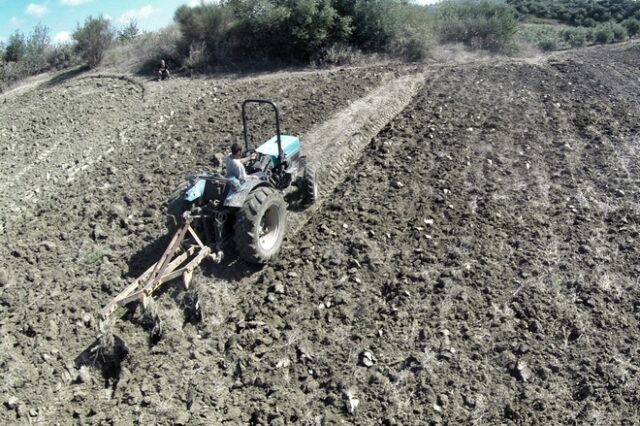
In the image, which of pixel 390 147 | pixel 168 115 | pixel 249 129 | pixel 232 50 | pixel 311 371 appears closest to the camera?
pixel 311 371

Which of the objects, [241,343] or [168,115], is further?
[168,115]

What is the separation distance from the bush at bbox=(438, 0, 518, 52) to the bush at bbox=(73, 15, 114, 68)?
1101cm

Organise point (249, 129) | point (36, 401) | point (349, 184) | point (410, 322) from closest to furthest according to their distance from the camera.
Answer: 1. point (36, 401)
2. point (410, 322)
3. point (349, 184)
4. point (249, 129)

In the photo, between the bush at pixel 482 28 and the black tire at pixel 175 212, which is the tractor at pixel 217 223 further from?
the bush at pixel 482 28

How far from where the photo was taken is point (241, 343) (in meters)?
5.61

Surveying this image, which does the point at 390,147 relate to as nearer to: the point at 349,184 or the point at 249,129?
the point at 349,184

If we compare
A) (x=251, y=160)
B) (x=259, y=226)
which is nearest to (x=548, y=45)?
(x=251, y=160)

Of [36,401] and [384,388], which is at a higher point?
[36,401]

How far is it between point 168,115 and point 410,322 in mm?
8051

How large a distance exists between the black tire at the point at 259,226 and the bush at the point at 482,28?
13884mm

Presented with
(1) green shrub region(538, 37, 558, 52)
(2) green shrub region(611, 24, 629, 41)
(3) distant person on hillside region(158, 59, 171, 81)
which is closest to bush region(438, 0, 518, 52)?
(1) green shrub region(538, 37, 558, 52)

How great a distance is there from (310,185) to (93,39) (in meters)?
12.0

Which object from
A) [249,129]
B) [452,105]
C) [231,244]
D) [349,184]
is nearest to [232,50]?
[249,129]

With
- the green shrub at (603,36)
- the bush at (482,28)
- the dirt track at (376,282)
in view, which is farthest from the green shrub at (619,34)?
the dirt track at (376,282)
